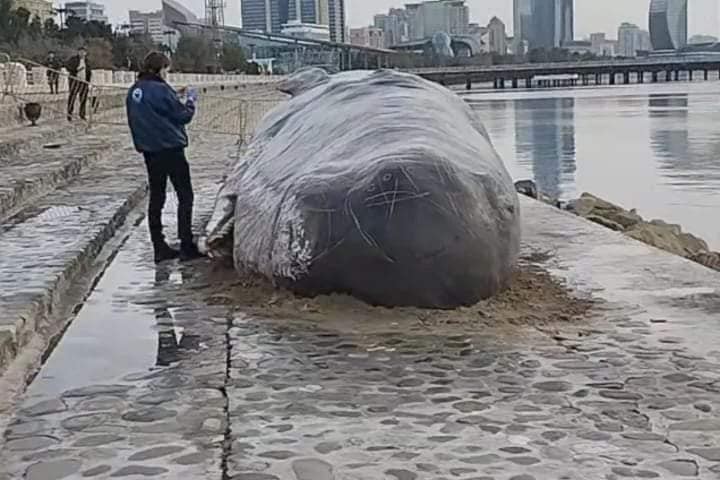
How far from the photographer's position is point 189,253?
880 centimetres

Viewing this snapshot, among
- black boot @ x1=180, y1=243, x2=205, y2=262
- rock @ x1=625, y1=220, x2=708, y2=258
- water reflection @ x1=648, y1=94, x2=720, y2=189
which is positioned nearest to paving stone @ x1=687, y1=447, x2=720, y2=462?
black boot @ x1=180, y1=243, x2=205, y2=262

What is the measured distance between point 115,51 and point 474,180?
66.0 meters

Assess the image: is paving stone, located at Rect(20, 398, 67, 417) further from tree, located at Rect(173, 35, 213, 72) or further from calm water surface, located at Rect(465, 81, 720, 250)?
tree, located at Rect(173, 35, 213, 72)

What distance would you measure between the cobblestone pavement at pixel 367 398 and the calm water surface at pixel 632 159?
14.3 meters

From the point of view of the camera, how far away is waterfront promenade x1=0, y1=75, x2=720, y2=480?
4422 mm

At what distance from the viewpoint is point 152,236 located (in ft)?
29.2

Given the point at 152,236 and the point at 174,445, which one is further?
the point at 152,236

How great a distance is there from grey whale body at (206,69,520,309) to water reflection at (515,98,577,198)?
18.2 m

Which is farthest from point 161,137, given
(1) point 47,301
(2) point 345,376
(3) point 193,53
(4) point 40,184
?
(3) point 193,53

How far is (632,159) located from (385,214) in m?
28.9

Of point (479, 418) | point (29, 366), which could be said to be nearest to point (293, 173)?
point (29, 366)

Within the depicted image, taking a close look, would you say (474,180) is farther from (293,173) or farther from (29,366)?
(29,366)

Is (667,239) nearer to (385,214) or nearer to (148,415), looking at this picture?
(385,214)

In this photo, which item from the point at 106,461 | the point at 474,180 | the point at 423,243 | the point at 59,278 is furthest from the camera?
the point at 59,278
